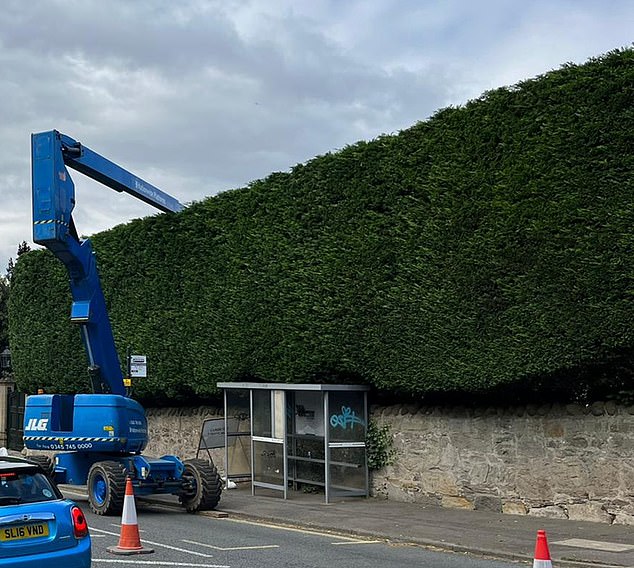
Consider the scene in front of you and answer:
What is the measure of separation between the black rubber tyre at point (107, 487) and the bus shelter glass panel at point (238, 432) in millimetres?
4306

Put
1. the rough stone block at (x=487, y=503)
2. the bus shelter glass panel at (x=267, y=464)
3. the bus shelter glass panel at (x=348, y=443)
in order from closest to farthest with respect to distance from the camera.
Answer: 1. the rough stone block at (x=487, y=503)
2. the bus shelter glass panel at (x=348, y=443)
3. the bus shelter glass panel at (x=267, y=464)

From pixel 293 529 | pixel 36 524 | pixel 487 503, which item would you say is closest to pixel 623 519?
pixel 487 503

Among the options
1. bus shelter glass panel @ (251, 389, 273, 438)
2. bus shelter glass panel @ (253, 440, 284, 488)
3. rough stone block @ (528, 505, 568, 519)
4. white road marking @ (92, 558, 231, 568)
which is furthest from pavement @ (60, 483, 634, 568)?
white road marking @ (92, 558, 231, 568)

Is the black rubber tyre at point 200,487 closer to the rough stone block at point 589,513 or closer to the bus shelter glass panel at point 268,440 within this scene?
the bus shelter glass panel at point 268,440

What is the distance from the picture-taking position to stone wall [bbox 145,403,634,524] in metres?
14.7

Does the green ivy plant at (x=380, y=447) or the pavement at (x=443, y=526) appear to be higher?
the green ivy plant at (x=380, y=447)

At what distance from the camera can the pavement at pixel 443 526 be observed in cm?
1233

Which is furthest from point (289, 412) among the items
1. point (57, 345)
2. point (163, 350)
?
point (57, 345)

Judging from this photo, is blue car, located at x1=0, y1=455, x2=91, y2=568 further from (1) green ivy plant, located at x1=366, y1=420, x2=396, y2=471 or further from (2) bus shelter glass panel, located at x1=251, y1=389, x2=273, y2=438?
(2) bus shelter glass panel, located at x1=251, y1=389, x2=273, y2=438

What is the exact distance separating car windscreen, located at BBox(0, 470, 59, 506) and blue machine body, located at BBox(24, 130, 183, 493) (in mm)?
7655

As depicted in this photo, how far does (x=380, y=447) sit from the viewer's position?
1825cm

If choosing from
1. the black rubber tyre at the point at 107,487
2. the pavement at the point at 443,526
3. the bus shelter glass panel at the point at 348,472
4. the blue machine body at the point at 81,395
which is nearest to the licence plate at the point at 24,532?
the pavement at the point at 443,526

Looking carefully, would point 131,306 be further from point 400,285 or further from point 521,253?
point 521,253

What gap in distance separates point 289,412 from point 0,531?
11.1 metres
